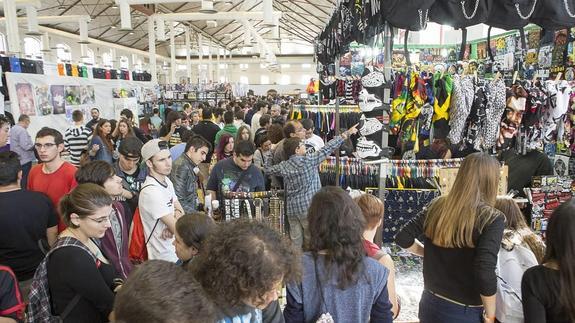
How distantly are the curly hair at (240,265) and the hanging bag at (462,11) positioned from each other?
7.35 feet

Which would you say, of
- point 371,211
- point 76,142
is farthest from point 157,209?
point 76,142

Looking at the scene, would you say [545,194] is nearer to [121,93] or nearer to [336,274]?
[336,274]

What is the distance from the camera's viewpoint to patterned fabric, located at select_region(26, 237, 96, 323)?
5.56 ft

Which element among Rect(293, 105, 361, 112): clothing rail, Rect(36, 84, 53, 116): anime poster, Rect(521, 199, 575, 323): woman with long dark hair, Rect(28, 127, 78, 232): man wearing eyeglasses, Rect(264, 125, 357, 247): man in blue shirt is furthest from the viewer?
Rect(36, 84, 53, 116): anime poster

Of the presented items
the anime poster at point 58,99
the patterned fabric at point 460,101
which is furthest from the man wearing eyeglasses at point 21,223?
the anime poster at point 58,99

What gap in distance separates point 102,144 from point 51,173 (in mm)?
1881

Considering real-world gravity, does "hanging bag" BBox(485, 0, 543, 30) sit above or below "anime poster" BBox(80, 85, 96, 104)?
above

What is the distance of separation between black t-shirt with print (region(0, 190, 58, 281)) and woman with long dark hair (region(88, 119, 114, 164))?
2.17m

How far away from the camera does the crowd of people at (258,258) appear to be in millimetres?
1207

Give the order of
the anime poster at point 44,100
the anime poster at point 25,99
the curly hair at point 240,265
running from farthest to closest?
the anime poster at point 44,100 → the anime poster at point 25,99 → the curly hair at point 240,265

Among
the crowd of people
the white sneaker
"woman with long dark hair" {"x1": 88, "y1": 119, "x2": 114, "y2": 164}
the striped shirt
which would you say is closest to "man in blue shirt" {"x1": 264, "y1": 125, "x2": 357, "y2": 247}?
the white sneaker

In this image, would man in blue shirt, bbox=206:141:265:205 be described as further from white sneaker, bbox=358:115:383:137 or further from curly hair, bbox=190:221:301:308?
curly hair, bbox=190:221:301:308

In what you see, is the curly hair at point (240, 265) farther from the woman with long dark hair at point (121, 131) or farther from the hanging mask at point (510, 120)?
the woman with long dark hair at point (121, 131)

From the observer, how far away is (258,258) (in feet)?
3.98
